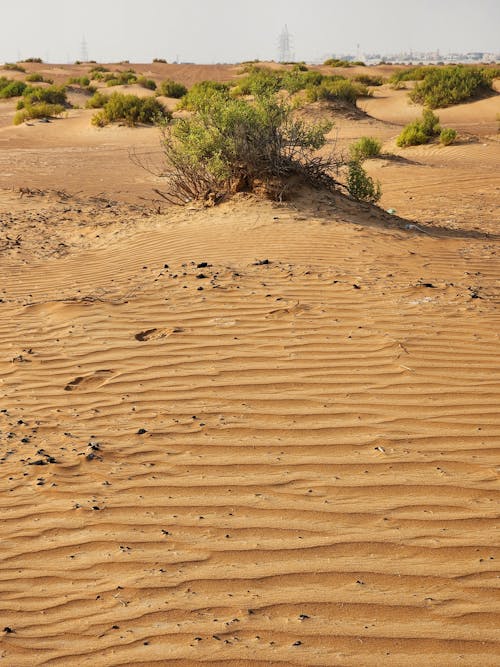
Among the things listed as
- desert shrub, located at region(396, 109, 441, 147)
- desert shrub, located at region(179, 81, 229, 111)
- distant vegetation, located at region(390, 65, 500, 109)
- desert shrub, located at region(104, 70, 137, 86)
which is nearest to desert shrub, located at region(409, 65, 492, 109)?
distant vegetation, located at region(390, 65, 500, 109)

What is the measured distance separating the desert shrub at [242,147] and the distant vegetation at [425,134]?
8852 mm

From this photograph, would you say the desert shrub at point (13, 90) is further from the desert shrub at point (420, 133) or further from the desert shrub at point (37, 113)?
the desert shrub at point (420, 133)

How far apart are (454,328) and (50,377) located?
3157 mm

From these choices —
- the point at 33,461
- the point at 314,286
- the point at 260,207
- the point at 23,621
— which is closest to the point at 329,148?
the point at 260,207

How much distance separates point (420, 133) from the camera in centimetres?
1861

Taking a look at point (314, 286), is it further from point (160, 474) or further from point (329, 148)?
point (329, 148)

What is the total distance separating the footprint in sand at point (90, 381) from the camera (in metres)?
5.34

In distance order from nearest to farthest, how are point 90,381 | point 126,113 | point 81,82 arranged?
point 90,381 → point 126,113 → point 81,82

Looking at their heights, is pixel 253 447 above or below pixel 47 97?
below

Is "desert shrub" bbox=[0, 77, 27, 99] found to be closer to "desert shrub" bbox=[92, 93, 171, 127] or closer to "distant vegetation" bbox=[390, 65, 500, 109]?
"desert shrub" bbox=[92, 93, 171, 127]

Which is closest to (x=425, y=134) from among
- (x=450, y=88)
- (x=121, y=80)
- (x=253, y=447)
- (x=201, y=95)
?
(x=201, y=95)

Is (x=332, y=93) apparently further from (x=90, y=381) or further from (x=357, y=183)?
(x=90, y=381)

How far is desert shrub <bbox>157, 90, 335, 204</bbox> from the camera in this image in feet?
32.1

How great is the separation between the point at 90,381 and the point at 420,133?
15152 mm
